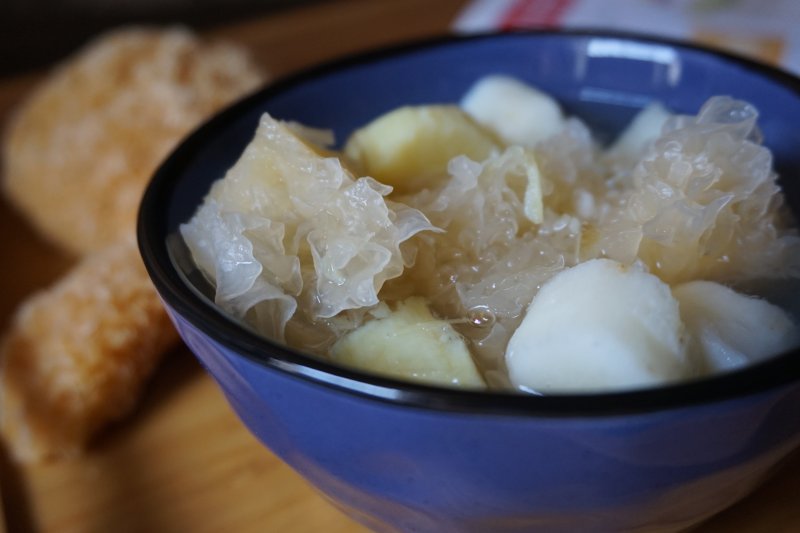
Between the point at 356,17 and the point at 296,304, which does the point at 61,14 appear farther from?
the point at 296,304

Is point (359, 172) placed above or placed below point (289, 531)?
above

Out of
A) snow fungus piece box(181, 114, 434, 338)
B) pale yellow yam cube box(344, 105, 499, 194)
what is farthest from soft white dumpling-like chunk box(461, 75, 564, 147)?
snow fungus piece box(181, 114, 434, 338)

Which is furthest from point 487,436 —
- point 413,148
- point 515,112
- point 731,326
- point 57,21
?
point 57,21

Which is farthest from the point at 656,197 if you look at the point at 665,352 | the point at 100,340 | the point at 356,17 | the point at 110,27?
the point at 110,27

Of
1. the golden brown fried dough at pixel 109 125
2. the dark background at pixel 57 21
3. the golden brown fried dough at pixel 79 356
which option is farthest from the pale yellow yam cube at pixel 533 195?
the dark background at pixel 57 21

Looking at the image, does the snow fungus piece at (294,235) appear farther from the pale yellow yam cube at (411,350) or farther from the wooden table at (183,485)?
the wooden table at (183,485)

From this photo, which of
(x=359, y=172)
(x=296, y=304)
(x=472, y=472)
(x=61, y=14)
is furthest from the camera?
(x=61, y=14)
